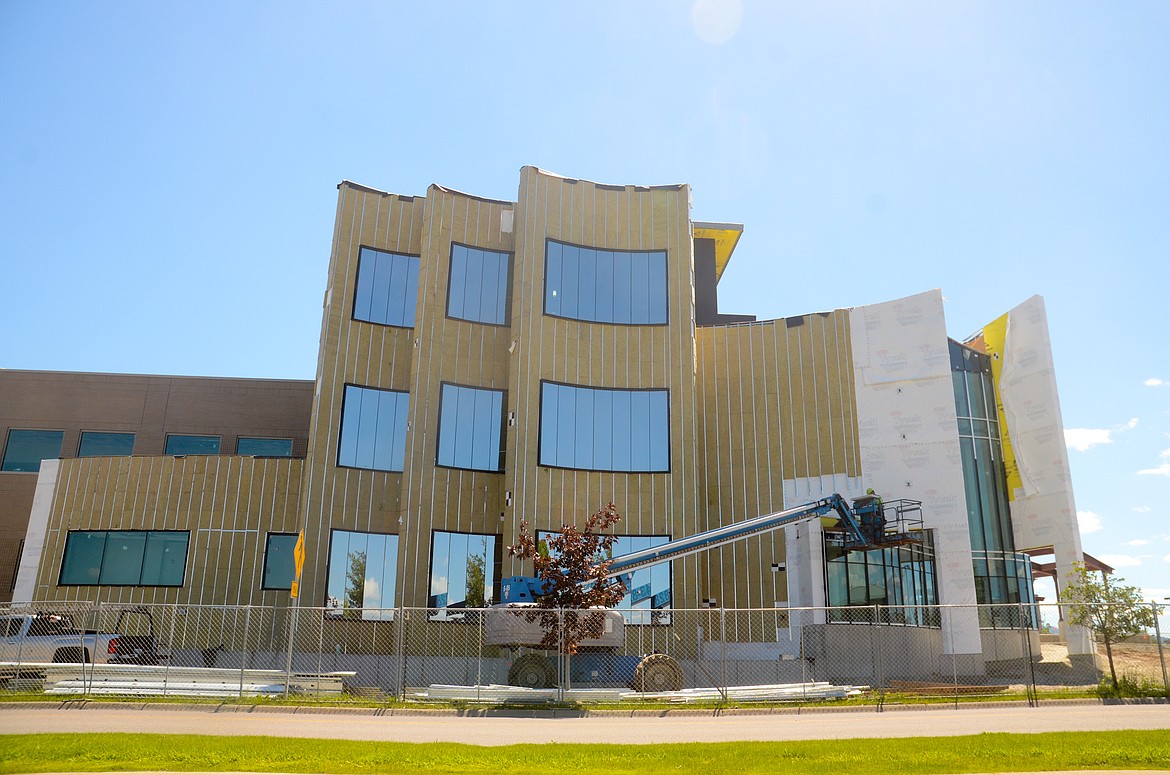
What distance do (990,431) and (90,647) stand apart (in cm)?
2961

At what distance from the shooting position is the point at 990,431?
3322 centimetres

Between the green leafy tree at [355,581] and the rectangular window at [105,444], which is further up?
the rectangular window at [105,444]

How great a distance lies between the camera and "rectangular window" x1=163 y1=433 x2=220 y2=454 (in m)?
Answer: 39.0

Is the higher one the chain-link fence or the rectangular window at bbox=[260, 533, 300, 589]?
the rectangular window at bbox=[260, 533, 300, 589]

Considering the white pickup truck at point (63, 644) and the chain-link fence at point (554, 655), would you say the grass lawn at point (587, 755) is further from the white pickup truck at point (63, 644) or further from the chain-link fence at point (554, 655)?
the white pickup truck at point (63, 644)

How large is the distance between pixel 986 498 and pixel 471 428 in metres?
18.4

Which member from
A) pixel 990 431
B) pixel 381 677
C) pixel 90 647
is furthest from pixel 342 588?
pixel 990 431

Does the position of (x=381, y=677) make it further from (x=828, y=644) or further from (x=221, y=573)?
(x=828, y=644)

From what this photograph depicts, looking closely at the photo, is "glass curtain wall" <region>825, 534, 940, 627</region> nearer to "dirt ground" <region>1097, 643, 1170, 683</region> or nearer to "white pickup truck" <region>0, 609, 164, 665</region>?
"dirt ground" <region>1097, 643, 1170, 683</region>

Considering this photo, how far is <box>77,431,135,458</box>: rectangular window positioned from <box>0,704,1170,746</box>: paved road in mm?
24369

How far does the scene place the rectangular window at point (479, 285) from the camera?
100 feet

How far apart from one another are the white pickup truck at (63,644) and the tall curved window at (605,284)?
51.2ft

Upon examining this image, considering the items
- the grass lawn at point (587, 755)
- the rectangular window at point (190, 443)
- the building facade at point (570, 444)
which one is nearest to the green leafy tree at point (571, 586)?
the building facade at point (570, 444)

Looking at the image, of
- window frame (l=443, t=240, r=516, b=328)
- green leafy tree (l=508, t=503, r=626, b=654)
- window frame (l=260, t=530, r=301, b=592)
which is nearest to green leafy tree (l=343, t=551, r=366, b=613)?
window frame (l=260, t=530, r=301, b=592)
